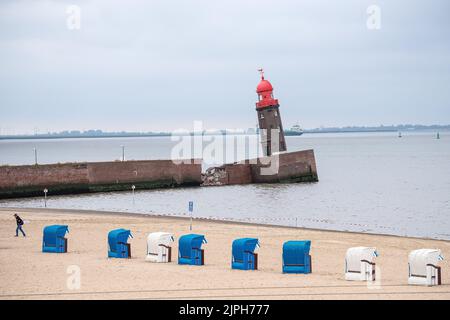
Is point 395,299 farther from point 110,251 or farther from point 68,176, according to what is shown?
point 68,176

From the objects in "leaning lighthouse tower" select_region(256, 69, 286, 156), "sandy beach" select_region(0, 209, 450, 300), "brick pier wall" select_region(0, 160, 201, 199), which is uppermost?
"leaning lighthouse tower" select_region(256, 69, 286, 156)

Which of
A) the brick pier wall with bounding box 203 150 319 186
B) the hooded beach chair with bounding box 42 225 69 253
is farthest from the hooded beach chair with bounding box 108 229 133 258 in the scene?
the brick pier wall with bounding box 203 150 319 186

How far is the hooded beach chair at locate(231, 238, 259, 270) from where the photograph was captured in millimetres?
21172

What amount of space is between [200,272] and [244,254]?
4.96 feet

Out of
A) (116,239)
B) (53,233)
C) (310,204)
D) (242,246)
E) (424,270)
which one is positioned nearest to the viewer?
(424,270)

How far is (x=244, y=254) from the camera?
21203mm

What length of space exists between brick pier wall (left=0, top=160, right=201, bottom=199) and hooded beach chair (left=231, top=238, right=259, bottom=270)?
32.8 meters

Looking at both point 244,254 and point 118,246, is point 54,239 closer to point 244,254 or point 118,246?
point 118,246

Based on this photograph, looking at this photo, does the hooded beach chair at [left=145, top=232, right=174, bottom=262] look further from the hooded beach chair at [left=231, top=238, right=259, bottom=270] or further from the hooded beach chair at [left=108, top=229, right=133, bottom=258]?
the hooded beach chair at [left=231, top=238, right=259, bottom=270]

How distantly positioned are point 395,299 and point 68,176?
4177 cm

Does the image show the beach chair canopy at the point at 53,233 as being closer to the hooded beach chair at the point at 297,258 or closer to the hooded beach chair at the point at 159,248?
→ the hooded beach chair at the point at 159,248

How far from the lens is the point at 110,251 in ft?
76.6

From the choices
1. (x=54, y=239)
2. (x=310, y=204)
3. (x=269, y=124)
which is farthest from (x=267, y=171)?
(x=54, y=239)
